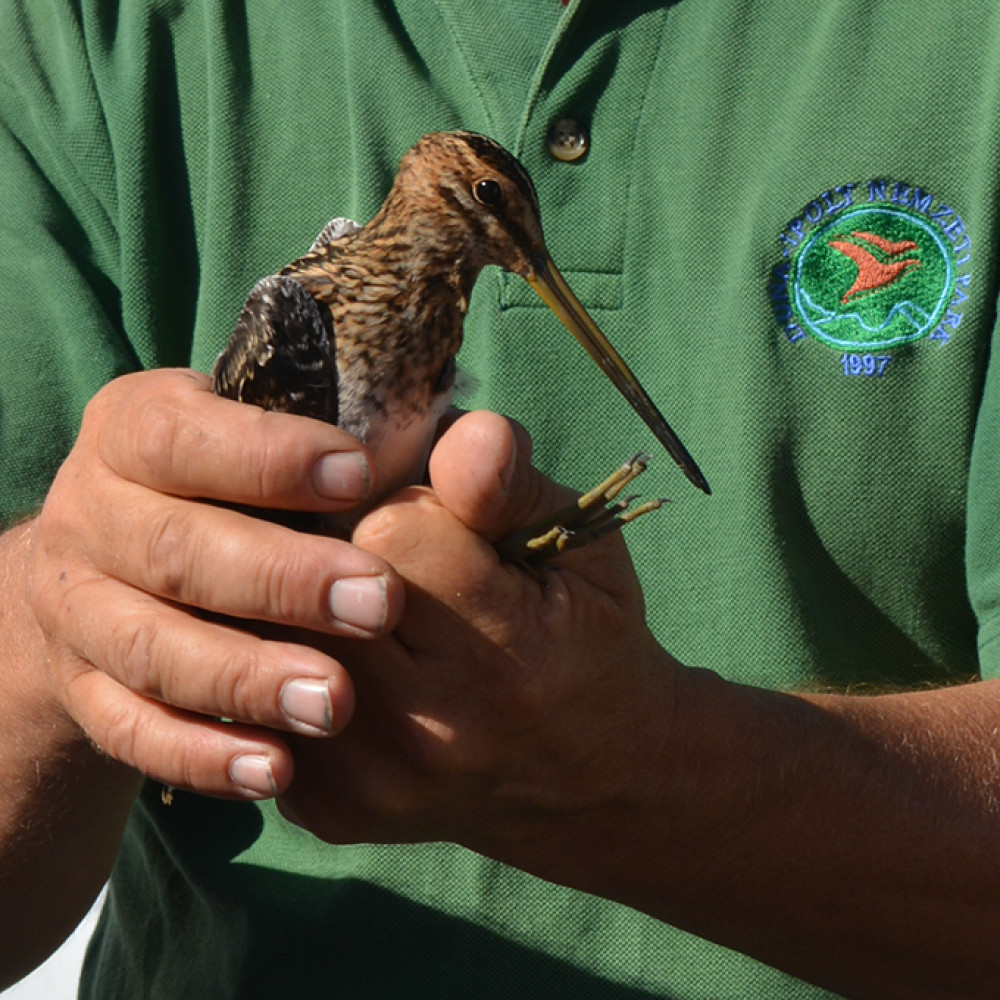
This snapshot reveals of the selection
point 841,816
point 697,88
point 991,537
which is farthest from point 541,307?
A: point 841,816

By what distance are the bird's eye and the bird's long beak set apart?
123 mm

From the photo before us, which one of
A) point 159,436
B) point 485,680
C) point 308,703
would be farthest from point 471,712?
point 159,436

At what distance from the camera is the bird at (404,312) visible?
192 cm

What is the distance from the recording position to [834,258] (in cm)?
227

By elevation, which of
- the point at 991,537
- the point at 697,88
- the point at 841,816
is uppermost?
the point at 697,88

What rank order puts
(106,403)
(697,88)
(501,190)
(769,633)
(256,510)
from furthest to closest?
(697,88) → (769,633) → (501,190) → (256,510) → (106,403)

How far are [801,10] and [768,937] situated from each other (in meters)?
1.69

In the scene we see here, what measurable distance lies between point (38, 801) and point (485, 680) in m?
0.90

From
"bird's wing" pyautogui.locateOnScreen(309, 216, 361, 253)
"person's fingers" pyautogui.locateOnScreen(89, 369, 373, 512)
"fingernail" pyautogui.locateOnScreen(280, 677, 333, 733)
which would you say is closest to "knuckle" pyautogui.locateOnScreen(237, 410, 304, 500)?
"person's fingers" pyautogui.locateOnScreen(89, 369, 373, 512)

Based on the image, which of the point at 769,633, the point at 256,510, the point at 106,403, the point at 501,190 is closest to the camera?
the point at 106,403

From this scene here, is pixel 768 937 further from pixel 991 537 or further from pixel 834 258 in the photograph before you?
pixel 834 258

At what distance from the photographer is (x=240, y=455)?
4.99 ft

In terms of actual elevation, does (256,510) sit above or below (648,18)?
below

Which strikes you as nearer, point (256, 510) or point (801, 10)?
point (256, 510)
